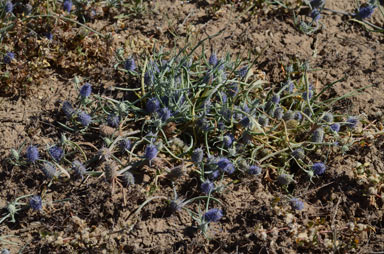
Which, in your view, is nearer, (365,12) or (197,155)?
(197,155)

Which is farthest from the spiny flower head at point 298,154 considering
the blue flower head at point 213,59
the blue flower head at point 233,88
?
the blue flower head at point 213,59

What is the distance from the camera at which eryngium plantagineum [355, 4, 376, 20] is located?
13.5 ft

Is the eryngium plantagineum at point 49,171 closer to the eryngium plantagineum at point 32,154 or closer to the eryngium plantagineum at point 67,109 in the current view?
the eryngium plantagineum at point 32,154

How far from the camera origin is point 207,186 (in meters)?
3.09

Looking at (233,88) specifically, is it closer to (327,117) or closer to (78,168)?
(327,117)

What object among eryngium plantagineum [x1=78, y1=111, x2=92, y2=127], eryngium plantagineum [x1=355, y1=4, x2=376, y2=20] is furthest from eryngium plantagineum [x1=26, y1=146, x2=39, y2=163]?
eryngium plantagineum [x1=355, y1=4, x2=376, y2=20]

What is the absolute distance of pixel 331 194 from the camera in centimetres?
325

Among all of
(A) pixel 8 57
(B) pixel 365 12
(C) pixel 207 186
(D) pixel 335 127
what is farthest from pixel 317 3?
(A) pixel 8 57

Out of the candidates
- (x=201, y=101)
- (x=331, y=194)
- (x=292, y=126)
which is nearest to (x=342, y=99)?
(x=292, y=126)

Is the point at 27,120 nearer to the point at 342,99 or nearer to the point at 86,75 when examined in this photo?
the point at 86,75

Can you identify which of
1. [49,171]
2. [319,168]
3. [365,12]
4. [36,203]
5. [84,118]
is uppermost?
[365,12]

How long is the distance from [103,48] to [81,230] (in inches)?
62.8

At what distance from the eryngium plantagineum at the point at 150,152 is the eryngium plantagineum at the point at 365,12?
2332 mm

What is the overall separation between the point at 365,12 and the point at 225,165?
2082 millimetres
